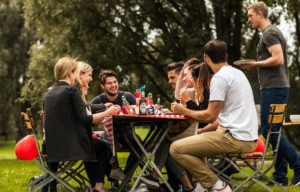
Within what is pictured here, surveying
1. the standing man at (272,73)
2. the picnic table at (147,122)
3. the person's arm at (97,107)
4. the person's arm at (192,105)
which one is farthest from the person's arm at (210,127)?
the person's arm at (97,107)

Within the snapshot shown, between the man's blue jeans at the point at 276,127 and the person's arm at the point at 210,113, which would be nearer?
the person's arm at the point at 210,113

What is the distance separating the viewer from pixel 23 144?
484 cm

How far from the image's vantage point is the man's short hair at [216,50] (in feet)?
13.0

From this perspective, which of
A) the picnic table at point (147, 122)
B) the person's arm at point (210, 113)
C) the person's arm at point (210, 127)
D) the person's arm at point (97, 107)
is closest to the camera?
the person's arm at point (210, 113)

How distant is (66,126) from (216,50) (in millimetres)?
1590

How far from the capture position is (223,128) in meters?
3.92

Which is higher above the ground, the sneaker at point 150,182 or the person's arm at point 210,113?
the person's arm at point 210,113

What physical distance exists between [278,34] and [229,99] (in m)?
1.85

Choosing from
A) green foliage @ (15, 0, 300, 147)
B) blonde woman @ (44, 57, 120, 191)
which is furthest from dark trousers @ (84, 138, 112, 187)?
green foliage @ (15, 0, 300, 147)

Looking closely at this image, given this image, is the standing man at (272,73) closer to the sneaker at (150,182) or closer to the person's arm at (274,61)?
the person's arm at (274,61)

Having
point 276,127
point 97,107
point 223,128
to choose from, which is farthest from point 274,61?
point 97,107

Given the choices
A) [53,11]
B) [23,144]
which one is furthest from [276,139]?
[53,11]

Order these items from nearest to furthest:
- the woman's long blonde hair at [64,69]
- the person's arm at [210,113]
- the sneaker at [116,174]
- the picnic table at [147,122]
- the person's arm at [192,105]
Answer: the person's arm at [210,113] → the picnic table at [147,122] → the woman's long blonde hair at [64,69] → the person's arm at [192,105] → the sneaker at [116,174]

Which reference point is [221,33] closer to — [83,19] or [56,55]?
[83,19]
